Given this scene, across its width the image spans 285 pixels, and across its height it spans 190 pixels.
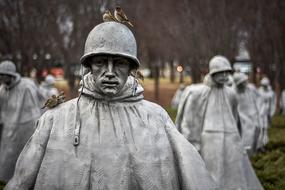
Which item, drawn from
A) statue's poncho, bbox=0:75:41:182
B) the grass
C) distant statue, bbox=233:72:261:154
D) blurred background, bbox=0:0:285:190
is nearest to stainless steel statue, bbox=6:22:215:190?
the grass

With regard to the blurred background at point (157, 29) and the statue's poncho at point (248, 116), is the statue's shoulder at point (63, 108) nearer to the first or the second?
the statue's poncho at point (248, 116)

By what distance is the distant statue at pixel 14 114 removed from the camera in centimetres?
1182

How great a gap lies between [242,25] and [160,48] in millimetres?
8987

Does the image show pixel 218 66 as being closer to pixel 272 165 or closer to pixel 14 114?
pixel 272 165

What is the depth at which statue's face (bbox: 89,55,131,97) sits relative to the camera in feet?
12.9

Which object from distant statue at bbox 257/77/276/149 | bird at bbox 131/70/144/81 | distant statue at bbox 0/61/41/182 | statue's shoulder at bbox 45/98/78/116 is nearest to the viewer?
statue's shoulder at bbox 45/98/78/116

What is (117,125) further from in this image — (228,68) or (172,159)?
(228,68)

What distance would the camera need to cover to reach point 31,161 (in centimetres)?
380

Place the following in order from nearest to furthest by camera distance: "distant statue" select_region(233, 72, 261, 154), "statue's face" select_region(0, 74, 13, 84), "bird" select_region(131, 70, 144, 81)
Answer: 1. "bird" select_region(131, 70, 144, 81)
2. "statue's face" select_region(0, 74, 13, 84)
3. "distant statue" select_region(233, 72, 261, 154)

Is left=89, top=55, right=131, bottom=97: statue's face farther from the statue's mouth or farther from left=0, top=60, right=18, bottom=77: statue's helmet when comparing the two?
left=0, top=60, right=18, bottom=77: statue's helmet

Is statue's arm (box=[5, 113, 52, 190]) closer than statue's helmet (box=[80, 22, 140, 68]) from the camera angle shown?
Yes

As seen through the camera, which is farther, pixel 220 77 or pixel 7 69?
pixel 7 69

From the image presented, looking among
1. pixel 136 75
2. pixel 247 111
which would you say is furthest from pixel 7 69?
pixel 136 75

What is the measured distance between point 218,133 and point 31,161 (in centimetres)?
705
